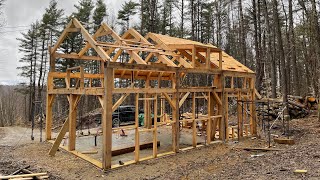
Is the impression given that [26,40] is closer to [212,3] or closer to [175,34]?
[175,34]

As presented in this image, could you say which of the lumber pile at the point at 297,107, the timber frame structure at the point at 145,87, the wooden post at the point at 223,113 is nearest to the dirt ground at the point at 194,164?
the timber frame structure at the point at 145,87

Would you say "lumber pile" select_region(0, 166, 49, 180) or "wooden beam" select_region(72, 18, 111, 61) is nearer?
"lumber pile" select_region(0, 166, 49, 180)

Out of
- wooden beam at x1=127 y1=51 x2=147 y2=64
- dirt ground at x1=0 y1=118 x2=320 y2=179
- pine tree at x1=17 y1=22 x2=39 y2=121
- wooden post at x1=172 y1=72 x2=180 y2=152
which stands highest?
pine tree at x1=17 y1=22 x2=39 y2=121

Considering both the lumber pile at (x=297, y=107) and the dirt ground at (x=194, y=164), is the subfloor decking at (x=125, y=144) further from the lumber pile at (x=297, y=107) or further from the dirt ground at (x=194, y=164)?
the lumber pile at (x=297, y=107)

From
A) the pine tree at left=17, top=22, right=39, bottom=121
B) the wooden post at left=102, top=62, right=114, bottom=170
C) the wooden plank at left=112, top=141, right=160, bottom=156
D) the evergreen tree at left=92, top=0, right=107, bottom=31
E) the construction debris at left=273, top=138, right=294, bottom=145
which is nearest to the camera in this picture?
the wooden post at left=102, top=62, right=114, bottom=170

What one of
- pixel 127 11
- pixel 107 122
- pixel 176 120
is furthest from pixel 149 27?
pixel 107 122

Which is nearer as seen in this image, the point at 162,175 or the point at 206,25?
the point at 162,175

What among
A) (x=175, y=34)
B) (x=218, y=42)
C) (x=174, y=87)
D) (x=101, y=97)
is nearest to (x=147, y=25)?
(x=175, y=34)

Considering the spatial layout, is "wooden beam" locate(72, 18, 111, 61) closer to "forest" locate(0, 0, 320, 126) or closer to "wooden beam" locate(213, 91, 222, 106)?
"wooden beam" locate(213, 91, 222, 106)

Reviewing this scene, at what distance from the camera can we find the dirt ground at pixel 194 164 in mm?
6668

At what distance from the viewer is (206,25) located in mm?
24047

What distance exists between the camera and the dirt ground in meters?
6.67

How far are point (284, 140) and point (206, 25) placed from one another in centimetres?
1603

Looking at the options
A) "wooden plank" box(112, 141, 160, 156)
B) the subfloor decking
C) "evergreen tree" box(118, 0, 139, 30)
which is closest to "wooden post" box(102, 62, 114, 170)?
the subfloor decking
